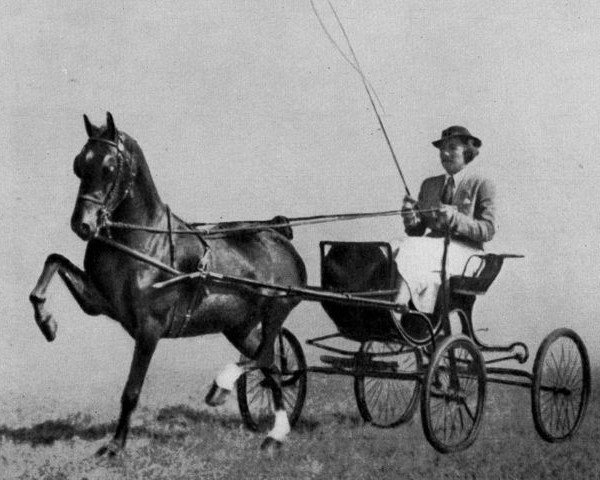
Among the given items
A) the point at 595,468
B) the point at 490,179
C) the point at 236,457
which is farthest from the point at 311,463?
the point at 490,179

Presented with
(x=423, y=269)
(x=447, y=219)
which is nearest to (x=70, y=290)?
(x=423, y=269)

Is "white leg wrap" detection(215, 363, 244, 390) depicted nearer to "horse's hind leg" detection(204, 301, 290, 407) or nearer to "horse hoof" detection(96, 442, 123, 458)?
"horse's hind leg" detection(204, 301, 290, 407)

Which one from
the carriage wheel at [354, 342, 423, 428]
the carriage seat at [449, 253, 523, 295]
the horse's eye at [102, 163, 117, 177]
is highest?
the horse's eye at [102, 163, 117, 177]

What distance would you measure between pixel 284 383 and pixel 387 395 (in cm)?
107

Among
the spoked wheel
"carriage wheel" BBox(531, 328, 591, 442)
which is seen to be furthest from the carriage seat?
"carriage wheel" BBox(531, 328, 591, 442)

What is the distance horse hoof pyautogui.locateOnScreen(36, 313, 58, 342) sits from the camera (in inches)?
244

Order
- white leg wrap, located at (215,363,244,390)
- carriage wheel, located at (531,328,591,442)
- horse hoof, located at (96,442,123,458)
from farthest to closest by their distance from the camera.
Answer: carriage wheel, located at (531,328,591,442)
white leg wrap, located at (215,363,244,390)
horse hoof, located at (96,442,123,458)

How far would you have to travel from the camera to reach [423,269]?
283 inches

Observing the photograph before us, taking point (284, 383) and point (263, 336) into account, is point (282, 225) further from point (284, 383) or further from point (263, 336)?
point (284, 383)

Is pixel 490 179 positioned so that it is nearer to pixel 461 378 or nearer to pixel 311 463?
pixel 461 378

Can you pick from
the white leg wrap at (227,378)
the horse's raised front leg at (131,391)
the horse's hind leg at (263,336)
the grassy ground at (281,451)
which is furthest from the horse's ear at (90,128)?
the grassy ground at (281,451)

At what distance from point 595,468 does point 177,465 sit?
292cm

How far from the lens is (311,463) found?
6.70 metres

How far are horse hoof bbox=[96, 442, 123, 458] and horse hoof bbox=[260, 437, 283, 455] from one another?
1.14m
